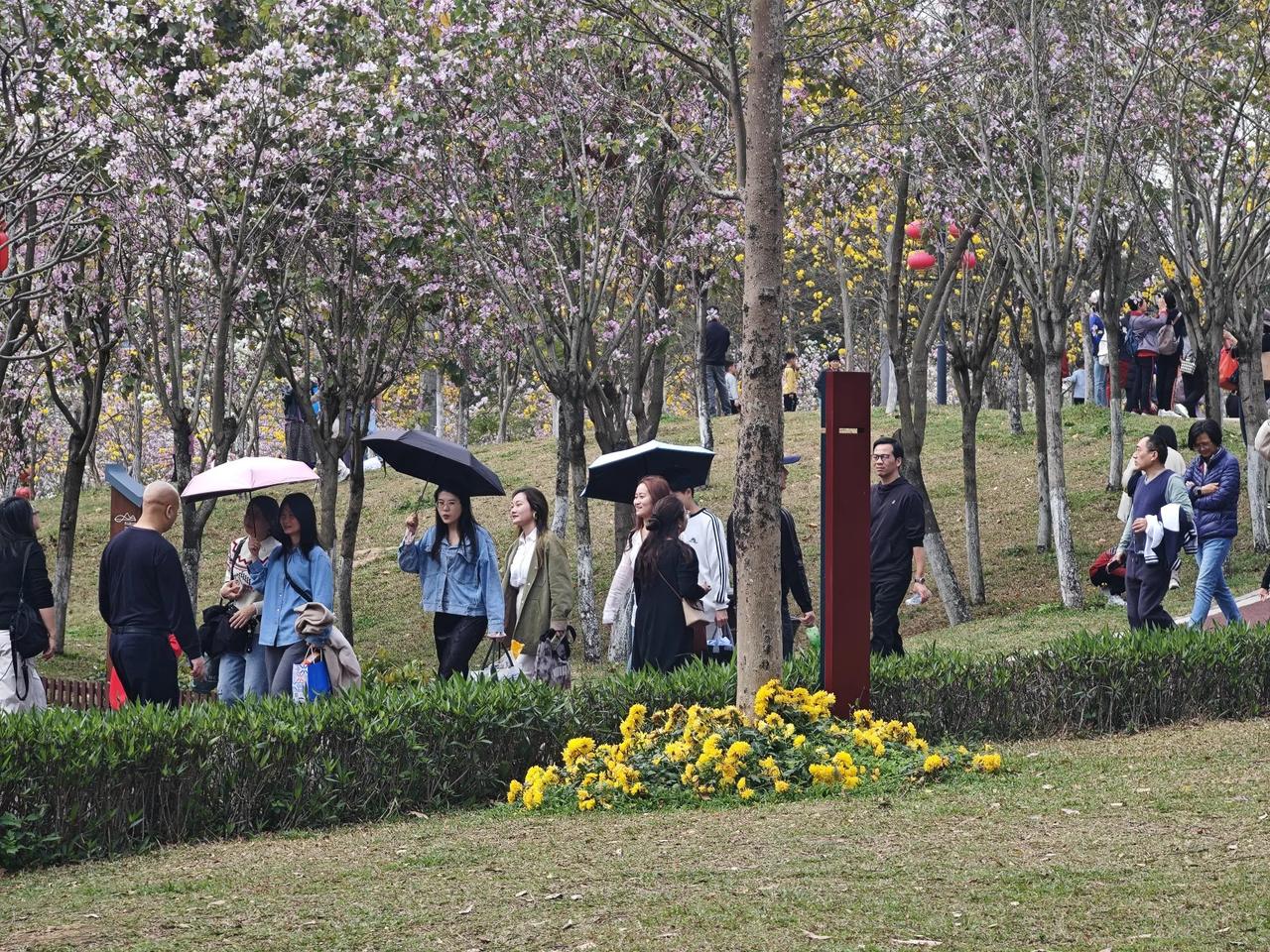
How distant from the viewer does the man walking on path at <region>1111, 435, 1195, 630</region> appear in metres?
11.0

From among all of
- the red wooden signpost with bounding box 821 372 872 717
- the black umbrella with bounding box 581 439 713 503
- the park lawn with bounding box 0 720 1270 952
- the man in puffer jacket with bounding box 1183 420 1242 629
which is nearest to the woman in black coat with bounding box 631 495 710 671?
the red wooden signpost with bounding box 821 372 872 717

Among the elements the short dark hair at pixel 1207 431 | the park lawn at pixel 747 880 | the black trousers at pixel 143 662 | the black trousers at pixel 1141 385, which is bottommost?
the park lawn at pixel 747 880

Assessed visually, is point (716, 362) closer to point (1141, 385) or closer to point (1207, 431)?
point (1141, 385)

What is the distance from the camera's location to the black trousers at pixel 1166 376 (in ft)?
84.0

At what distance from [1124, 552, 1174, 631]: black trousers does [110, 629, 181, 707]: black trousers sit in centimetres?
649

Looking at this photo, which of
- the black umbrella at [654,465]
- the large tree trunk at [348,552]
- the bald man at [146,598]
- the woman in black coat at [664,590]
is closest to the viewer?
the bald man at [146,598]

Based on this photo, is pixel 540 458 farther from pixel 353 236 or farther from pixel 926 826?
pixel 926 826

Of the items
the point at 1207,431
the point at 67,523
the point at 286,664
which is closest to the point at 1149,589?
the point at 1207,431

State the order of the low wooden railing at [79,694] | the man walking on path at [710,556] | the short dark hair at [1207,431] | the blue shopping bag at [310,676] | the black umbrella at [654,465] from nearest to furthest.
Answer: the blue shopping bag at [310,676] < the man walking on path at [710,556] < the black umbrella at [654,465] < the low wooden railing at [79,694] < the short dark hair at [1207,431]

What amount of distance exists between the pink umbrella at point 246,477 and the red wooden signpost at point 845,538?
3.56 m

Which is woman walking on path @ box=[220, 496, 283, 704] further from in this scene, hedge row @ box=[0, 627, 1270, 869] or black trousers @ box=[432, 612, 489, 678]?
hedge row @ box=[0, 627, 1270, 869]

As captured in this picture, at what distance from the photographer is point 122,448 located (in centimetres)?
4003

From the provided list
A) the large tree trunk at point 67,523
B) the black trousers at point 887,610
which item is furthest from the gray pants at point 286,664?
the large tree trunk at point 67,523

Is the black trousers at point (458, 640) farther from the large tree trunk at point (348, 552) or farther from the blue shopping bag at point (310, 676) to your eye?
the large tree trunk at point (348, 552)
